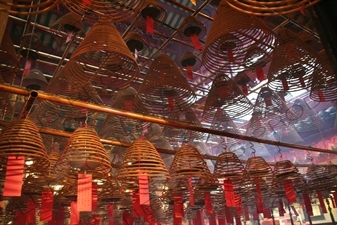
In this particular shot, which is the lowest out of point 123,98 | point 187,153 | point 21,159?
point 21,159

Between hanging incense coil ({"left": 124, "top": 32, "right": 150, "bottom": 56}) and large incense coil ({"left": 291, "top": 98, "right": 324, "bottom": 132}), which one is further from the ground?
hanging incense coil ({"left": 124, "top": 32, "right": 150, "bottom": 56})

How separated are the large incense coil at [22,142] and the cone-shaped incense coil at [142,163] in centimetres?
68

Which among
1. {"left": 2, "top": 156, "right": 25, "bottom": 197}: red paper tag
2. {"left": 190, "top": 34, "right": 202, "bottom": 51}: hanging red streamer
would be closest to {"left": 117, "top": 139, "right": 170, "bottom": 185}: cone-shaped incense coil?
{"left": 2, "top": 156, "right": 25, "bottom": 197}: red paper tag

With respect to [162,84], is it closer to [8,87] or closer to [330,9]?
[8,87]

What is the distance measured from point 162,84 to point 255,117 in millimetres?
2479

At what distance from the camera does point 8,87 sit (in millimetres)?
2363

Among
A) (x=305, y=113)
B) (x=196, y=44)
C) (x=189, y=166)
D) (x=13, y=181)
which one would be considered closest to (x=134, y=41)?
(x=196, y=44)

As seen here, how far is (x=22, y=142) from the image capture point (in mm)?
2223

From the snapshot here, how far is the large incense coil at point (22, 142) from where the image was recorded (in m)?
2.17

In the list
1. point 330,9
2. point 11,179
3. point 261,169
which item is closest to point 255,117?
point 261,169

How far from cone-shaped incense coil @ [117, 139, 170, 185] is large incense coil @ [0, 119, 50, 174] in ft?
2.22

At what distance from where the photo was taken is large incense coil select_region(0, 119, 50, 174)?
2.17 m

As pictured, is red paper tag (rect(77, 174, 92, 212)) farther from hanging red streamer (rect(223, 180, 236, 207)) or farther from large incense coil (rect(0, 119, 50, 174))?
hanging red streamer (rect(223, 180, 236, 207))

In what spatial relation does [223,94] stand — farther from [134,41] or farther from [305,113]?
[305,113]
